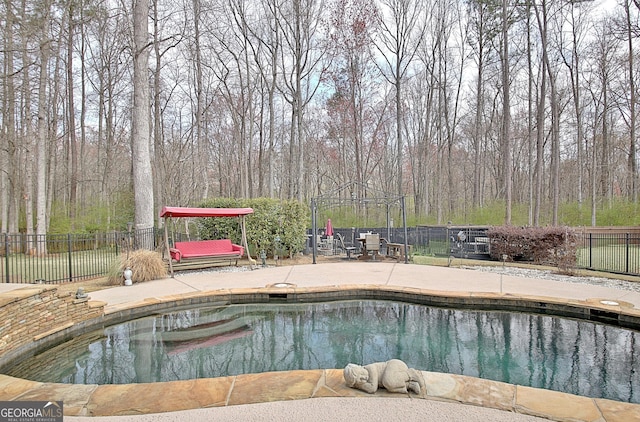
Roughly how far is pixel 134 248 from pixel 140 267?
1.87m

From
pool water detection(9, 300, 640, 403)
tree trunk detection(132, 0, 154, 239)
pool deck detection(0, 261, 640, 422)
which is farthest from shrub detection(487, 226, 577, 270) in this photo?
tree trunk detection(132, 0, 154, 239)

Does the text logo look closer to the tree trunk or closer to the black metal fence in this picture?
the black metal fence

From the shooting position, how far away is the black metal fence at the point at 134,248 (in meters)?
8.75

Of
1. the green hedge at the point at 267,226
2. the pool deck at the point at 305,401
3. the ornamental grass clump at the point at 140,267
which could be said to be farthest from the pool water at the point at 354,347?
the green hedge at the point at 267,226

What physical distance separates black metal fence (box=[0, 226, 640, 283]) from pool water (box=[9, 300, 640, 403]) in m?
3.24

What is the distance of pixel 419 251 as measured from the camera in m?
13.5

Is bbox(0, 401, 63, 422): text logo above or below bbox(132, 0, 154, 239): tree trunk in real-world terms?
below

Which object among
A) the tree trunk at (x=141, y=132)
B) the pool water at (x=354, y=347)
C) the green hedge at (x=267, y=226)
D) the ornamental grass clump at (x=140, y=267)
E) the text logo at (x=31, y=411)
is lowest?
the pool water at (x=354, y=347)

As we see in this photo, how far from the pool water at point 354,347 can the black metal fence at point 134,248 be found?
3.24 m

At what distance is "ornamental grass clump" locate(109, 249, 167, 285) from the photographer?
7.36 m

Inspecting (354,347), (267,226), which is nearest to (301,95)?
(267,226)

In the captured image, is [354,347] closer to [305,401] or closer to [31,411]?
[305,401]

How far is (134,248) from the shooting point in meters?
9.20

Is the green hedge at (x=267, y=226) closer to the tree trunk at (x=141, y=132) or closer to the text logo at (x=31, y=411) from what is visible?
the tree trunk at (x=141, y=132)
